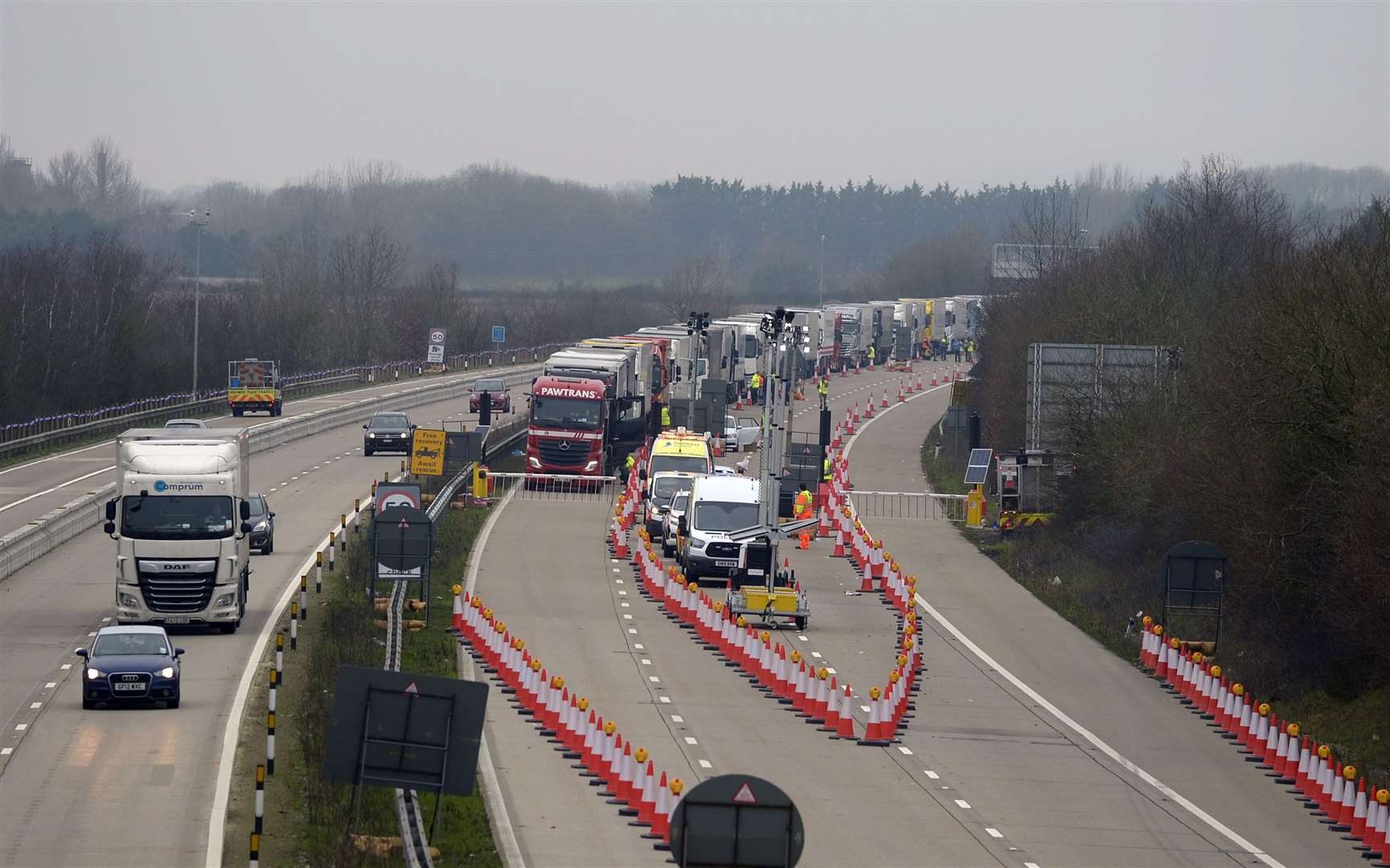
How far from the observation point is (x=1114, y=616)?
119 ft

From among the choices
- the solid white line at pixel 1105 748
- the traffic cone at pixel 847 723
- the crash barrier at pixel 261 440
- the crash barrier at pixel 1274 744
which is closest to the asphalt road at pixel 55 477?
the crash barrier at pixel 261 440

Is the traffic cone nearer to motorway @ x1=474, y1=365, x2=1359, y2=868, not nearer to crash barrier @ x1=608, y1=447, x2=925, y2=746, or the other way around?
crash barrier @ x1=608, y1=447, x2=925, y2=746

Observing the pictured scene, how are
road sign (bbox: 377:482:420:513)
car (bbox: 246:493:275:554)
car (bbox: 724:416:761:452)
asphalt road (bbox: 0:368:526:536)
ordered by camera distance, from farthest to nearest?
car (bbox: 724:416:761:452), asphalt road (bbox: 0:368:526:536), road sign (bbox: 377:482:420:513), car (bbox: 246:493:275:554)

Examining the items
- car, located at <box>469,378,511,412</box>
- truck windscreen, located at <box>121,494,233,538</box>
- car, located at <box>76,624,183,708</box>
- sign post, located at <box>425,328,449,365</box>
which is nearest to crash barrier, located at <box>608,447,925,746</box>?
truck windscreen, located at <box>121,494,233,538</box>

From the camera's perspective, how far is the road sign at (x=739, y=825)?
10.8 metres

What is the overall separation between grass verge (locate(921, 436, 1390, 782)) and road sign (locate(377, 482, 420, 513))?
13.9 m

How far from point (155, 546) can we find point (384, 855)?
46.5 feet

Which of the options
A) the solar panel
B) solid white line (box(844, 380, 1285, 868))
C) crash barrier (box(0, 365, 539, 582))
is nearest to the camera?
solid white line (box(844, 380, 1285, 868))

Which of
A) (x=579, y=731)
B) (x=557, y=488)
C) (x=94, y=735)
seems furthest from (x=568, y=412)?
(x=94, y=735)

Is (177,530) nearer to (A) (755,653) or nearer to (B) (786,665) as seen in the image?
(A) (755,653)

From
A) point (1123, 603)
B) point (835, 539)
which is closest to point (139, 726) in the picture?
point (1123, 603)

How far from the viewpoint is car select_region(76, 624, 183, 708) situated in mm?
24750

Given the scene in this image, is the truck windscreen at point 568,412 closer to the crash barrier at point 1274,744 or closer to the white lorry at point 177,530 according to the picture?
the white lorry at point 177,530

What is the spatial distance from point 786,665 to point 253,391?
5106 cm
